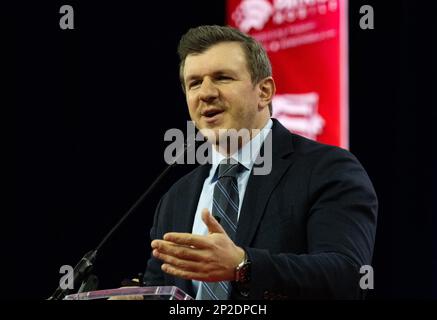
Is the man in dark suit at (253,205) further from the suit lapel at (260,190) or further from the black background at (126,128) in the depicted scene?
the black background at (126,128)

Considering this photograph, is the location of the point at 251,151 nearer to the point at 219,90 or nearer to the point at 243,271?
the point at 219,90

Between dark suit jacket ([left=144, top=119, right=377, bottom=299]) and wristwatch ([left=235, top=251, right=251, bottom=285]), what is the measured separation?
0.6 inches

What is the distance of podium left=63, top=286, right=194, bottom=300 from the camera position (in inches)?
54.7

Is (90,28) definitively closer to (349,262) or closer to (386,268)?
(386,268)

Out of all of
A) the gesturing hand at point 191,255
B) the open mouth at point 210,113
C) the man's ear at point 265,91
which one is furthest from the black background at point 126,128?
the gesturing hand at point 191,255

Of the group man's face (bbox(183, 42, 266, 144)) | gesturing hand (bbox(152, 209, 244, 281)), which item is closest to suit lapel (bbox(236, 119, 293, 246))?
man's face (bbox(183, 42, 266, 144))

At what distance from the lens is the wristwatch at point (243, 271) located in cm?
144

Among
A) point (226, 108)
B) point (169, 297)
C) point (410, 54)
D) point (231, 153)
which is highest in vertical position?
point (410, 54)

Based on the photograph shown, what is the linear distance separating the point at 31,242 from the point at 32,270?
0.16 m

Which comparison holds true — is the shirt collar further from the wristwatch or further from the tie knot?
the wristwatch

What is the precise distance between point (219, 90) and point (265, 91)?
0.19 m

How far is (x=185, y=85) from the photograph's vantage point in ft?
6.95
